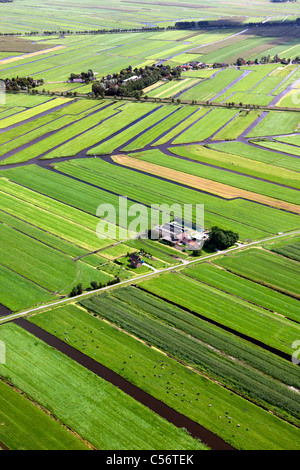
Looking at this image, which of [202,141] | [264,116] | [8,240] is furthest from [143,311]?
[264,116]

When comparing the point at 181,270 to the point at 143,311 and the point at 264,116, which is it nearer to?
the point at 143,311

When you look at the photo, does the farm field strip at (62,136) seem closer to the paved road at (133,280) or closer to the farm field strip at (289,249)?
A: the paved road at (133,280)

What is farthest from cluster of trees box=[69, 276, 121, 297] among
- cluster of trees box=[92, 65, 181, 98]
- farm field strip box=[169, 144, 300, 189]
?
cluster of trees box=[92, 65, 181, 98]

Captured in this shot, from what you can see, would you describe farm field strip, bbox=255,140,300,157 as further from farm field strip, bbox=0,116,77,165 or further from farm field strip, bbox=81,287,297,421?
farm field strip, bbox=81,287,297,421

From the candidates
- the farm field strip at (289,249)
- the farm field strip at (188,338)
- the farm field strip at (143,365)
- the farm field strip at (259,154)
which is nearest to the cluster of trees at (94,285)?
the farm field strip at (188,338)

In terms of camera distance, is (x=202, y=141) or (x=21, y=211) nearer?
(x=21, y=211)

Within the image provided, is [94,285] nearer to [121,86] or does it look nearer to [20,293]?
[20,293]
